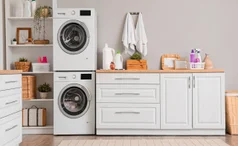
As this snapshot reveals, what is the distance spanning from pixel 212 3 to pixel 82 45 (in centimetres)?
198

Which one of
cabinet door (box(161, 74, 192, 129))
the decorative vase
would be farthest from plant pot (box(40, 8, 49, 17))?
the decorative vase

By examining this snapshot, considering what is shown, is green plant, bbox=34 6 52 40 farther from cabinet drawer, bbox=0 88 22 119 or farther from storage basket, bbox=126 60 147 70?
cabinet drawer, bbox=0 88 22 119

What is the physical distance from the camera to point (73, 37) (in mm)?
5383

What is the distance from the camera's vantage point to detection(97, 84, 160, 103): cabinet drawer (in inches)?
208

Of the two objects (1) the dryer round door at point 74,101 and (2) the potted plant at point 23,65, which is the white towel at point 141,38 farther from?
(2) the potted plant at point 23,65

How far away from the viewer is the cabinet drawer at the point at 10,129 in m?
3.69

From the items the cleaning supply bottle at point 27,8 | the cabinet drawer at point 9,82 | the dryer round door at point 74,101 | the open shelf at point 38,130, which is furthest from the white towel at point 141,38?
the cabinet drawer at point 9,82

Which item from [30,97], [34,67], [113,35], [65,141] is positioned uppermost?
[113,35]

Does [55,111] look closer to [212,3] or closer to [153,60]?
[153,60]

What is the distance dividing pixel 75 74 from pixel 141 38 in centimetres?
110

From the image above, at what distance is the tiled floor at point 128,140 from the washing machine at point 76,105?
175mm

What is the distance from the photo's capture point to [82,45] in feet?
17.5

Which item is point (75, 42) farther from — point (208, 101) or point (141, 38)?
point (208, 101)

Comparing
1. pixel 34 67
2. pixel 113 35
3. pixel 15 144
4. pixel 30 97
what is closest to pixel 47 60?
pixel 34 67
